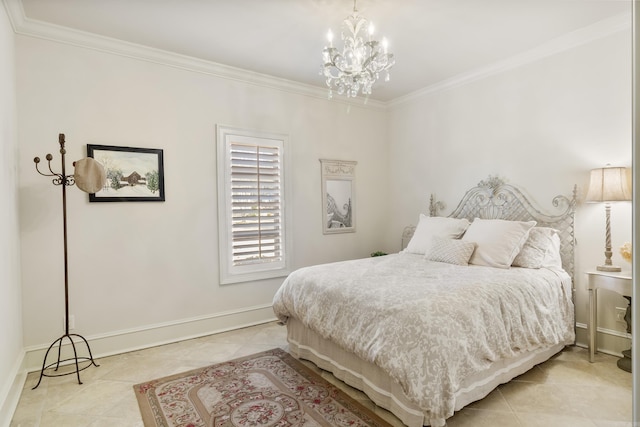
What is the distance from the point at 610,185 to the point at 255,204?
343 cm

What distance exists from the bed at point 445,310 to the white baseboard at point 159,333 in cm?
101

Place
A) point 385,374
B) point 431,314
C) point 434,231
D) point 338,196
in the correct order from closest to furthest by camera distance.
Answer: point 431,314
point 385,374
point 434,231
point 338,196

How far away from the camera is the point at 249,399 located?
244cm

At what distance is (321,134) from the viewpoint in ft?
15.2

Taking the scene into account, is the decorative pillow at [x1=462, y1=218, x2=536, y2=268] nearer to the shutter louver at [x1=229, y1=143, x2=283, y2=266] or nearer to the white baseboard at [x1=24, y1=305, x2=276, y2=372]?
the shutter louver at [x1=229, y1=143, x2=283, y2=266]

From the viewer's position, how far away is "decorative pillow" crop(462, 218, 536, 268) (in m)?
3.11

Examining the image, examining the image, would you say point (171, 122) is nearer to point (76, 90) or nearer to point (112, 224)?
point (76, 90)

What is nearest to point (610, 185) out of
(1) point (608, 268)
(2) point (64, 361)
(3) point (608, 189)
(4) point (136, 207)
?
(3) point (608, 189)

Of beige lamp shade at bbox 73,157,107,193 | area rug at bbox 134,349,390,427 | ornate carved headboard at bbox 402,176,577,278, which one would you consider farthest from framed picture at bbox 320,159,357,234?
beige lamp shade at bbox 73,157,107,193

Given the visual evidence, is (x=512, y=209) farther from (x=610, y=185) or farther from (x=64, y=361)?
(x=64, y=361)

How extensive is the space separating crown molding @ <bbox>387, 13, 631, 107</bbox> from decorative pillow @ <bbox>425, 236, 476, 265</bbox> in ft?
6.76

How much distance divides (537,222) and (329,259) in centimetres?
248

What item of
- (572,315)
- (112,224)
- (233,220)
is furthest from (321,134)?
(572,315)

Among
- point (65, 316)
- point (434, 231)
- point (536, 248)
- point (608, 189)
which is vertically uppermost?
point (608, 189)
